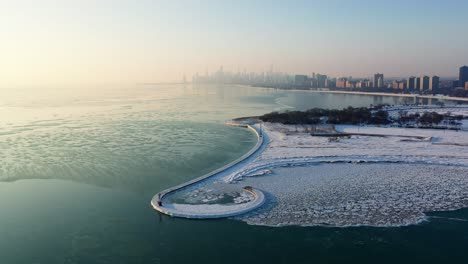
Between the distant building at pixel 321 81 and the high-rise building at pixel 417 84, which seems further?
the distant building at pixel 321 81

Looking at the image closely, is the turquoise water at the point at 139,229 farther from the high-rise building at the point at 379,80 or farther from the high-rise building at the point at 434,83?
the high-rise building at the point at 379,80

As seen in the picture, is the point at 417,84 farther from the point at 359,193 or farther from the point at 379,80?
the point at 359,193

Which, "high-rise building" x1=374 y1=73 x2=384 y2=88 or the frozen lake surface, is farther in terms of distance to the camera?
"high-rise building" x1=374 y1=73 x2=384 y2=88

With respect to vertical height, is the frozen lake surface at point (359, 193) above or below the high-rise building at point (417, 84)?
below

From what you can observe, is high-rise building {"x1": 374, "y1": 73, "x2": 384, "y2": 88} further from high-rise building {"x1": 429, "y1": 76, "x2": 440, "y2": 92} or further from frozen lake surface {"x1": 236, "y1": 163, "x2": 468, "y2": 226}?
frozen lake surface {"x1": 236, "y1": 163, "x2": 468, "y2": 226}

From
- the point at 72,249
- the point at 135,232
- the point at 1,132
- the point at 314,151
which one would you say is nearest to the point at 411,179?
the point at 314,151

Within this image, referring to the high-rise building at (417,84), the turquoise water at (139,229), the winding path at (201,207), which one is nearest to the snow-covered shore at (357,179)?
the winding path at (201,207)

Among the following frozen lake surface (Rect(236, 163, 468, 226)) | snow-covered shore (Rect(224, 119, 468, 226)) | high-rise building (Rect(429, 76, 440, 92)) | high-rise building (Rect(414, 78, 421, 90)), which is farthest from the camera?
high-rise building (Rect(414, 78, 421, 90))

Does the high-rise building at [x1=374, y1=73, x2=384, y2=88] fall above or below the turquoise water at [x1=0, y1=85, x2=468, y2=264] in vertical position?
above

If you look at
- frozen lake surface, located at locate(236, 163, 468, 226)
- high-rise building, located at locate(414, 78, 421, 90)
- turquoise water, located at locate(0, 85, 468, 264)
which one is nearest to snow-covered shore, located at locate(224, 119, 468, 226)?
frozen lake surface, located at locate(236, 163, 468, 226)

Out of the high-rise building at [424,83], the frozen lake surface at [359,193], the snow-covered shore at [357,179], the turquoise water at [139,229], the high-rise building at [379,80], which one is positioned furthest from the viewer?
the high-rise building at [379,80]

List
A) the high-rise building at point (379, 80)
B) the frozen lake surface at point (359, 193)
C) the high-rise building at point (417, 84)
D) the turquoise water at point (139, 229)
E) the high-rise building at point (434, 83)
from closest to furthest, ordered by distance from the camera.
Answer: the turquoise water at point (139, 229) → the frozen lake surface at point (359, 193) → the high-rise building at point (434, 83) → the high-rise building at point (417, 84) → the high-rise building at point (379, 80)

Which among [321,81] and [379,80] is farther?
[321,81]

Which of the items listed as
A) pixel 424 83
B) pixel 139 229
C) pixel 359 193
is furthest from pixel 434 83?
pixel 139 229
